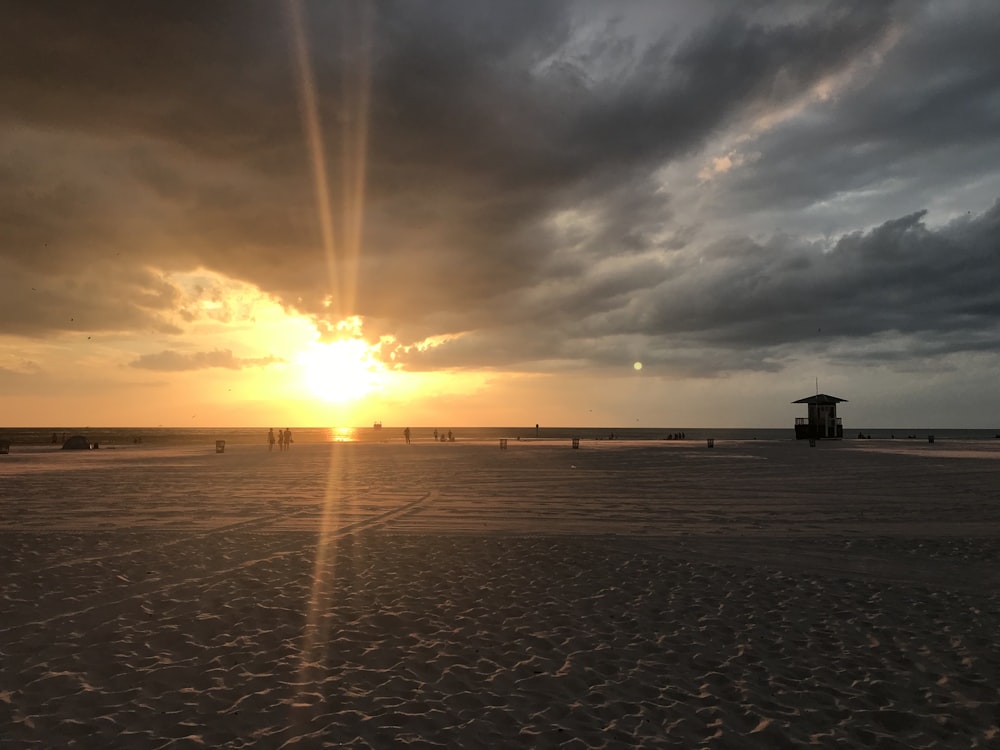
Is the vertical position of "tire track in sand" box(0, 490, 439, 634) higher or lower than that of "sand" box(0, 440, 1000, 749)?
higher

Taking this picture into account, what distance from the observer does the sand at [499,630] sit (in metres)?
5.92

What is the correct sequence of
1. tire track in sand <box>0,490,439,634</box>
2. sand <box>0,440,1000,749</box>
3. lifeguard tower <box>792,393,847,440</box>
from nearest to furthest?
sand <box>0,440,1000,749</box> < tire track in sand <box>0,490,439,634</box> < lifeguard tower <box>792,393,847,440</box>

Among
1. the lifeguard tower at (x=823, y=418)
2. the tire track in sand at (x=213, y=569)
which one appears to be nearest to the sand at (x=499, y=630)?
the tire track in sand at (x=213, y=569)

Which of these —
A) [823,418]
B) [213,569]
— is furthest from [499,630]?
[823,418]

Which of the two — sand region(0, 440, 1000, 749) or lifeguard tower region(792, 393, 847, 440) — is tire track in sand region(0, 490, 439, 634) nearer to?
sand region(0, 440, 1000, 749)

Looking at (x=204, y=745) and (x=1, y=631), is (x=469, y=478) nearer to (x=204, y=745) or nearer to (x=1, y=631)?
(x=1, y=631)

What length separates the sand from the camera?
592cm

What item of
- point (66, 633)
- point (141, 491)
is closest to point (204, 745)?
point (66, 633)

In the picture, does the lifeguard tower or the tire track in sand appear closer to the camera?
the tire track in sand

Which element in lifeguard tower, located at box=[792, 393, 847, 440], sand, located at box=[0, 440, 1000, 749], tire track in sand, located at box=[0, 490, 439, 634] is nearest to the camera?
sand, located at box=[0, 440, 1000, 749]

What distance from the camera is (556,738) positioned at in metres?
5.68

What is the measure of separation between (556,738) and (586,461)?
1532 inches

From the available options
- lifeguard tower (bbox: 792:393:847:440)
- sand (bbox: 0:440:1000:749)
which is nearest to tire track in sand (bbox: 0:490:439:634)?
sand (bbox: 0:440:1000:749)

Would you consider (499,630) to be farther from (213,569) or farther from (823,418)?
(823,418)
